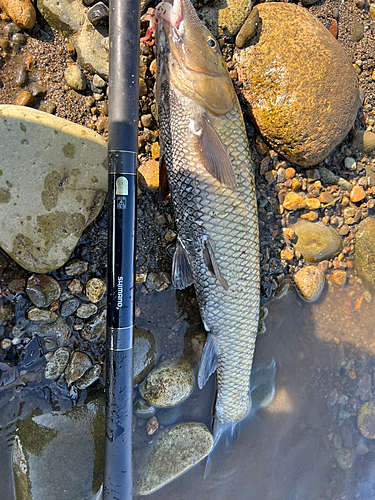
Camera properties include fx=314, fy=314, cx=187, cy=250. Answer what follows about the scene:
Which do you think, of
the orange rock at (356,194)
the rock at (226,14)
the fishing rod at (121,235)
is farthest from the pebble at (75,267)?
the orange rock at (356,194)

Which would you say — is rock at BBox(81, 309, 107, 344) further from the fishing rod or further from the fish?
the fish

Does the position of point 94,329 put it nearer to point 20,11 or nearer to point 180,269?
point 180,269

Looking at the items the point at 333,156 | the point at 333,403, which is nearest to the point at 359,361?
the point at 333,403

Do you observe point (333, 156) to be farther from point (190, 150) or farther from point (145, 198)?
point (145, 198)

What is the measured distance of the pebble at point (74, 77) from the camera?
7.06 feet

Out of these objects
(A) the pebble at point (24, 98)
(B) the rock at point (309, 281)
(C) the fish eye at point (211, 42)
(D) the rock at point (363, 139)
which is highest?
(C) the fish eye at point (211, 42)

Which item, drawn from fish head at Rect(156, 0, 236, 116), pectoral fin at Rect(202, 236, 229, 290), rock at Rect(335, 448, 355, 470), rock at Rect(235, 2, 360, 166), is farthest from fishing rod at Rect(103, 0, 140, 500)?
rock at Rect(335, 448, 355, 470)

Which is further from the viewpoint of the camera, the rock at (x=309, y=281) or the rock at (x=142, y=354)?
the rock at (x=309, y=281)

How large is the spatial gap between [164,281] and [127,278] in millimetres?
644

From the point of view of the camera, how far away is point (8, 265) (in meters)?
2.09

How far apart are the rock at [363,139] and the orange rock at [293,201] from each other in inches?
26.0

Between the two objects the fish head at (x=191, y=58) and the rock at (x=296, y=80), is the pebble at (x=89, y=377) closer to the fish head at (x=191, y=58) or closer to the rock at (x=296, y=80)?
the fish head at (x=191, y=58)

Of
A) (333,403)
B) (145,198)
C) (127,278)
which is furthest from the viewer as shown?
(333,403)

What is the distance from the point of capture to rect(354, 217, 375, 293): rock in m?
2.65
